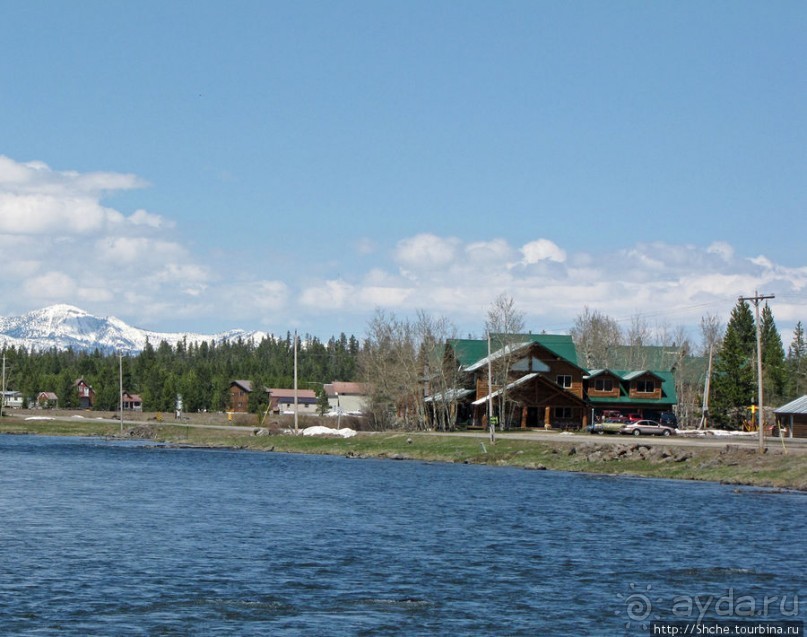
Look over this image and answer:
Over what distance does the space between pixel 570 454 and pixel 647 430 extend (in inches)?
1153

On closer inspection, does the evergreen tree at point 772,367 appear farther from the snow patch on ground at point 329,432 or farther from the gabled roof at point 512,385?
the snow patch on ground at point 329,432

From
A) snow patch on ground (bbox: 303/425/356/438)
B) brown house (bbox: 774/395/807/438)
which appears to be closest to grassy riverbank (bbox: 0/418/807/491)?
snow patch on ground (bbox: 303/425/356/438)

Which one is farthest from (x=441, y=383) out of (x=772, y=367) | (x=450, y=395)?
(x=772, y=367)

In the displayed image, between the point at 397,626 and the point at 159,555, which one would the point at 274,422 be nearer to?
the point at 159,555

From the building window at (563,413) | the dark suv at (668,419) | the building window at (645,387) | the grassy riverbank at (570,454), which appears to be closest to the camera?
the grassy riverbank at (570,454)

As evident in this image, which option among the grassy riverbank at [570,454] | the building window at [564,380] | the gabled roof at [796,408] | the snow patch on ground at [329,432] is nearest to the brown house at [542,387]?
the building window at [564,380]

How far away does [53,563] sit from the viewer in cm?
2962

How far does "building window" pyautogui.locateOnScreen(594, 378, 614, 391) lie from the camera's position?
11725 centimetres

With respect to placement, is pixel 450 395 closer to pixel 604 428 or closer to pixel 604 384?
pixel 604 428

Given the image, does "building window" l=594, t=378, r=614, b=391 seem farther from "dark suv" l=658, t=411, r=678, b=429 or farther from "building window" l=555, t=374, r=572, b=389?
"dark suv" l=658, t=411, r=678, b=429

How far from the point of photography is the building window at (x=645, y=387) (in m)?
120

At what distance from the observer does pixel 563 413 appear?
111m

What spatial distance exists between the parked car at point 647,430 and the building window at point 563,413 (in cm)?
1072

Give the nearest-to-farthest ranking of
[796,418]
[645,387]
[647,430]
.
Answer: [796,418]
[647,430]
[645,387]
